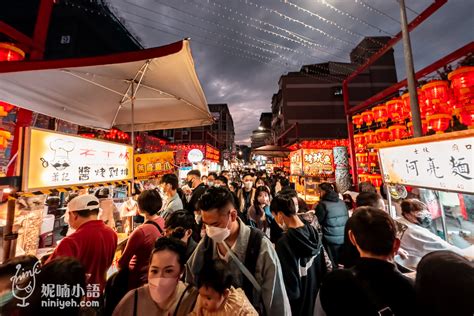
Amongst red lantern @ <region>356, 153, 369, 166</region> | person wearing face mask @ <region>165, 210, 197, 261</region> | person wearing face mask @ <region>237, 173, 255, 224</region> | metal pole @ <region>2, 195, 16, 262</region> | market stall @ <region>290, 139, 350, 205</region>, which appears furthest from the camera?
red lantern @ <region>356, 153, 369, 166</region>

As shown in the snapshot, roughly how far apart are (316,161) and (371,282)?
9.98 m

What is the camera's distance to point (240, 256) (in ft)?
6.92

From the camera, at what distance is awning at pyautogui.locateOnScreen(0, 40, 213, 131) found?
280 cm

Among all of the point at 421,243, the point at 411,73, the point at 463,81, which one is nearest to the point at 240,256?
the point at 421,243

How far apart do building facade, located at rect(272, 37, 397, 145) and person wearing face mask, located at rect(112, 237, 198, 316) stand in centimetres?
3224

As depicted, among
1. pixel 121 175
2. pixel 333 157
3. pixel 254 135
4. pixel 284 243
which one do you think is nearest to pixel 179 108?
pixel 121 175

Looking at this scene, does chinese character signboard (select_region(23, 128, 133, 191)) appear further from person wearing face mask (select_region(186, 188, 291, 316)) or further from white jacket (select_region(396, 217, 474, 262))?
white jacket (select_region(396, 217, 474, 262))

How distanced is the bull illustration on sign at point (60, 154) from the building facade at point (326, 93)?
105ft

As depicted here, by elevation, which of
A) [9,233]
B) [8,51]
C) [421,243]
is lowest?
[421,243]

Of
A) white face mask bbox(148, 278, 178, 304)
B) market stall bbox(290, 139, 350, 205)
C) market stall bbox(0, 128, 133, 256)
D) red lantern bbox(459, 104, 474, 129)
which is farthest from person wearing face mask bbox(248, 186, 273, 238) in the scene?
red lantern bbox(459, 104, 474, 129)

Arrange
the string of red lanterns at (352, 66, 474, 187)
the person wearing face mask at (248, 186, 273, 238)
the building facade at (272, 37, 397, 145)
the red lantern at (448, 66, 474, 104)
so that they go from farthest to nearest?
the building facade at (272, 37, 397, 145) < the string of red lanterns at (352, 66, 474, 187) < the red lantern at (448, 66, 474, 104) < the person wearing face mask at (248, 186, 273, 238)

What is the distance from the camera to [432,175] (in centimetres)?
247

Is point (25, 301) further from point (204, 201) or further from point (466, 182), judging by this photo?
point (466, 182)

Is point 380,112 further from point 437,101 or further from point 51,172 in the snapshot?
point 51,172
